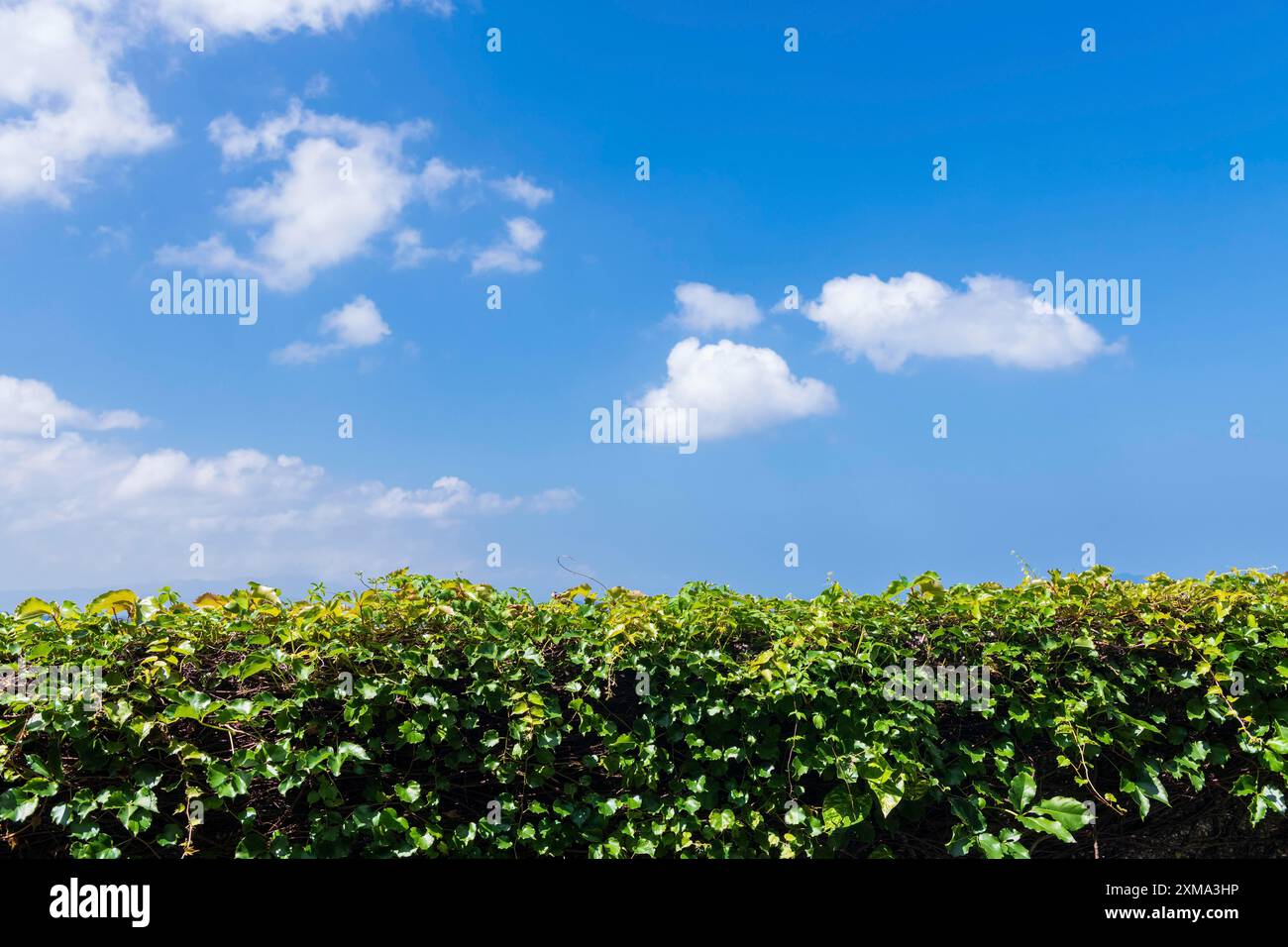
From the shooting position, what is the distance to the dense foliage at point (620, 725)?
3904mm

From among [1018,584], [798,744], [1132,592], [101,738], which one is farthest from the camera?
[1018,584]

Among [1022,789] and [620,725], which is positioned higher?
[620,725]

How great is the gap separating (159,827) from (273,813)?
505 millimetres

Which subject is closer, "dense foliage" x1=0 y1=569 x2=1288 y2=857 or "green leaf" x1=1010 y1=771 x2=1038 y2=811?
"dense foliage" x1=0 y1=569 x2=1288 y2=857

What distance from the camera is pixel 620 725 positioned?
4195 millimetres

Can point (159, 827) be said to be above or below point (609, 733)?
below

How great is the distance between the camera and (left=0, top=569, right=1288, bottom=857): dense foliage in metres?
3.90

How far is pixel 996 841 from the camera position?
13.8ft

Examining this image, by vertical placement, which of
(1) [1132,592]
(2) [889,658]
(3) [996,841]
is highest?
(1) [1132,592]

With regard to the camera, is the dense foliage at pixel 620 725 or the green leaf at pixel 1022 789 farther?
the green leaf at pixel 1022 789

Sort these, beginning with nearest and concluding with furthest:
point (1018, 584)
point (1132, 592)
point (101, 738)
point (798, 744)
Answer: point (101, 738) < point (798, 744) < point (1132, 592) < point (1018, 584)

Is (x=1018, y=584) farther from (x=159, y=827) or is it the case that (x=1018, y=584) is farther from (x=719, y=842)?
(x=159, y=827)
